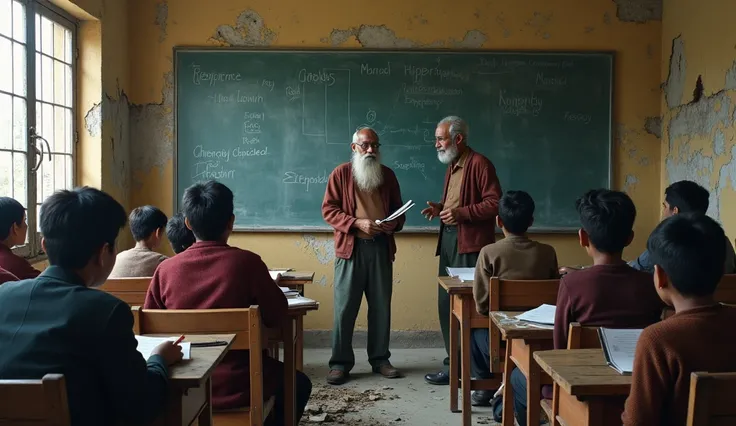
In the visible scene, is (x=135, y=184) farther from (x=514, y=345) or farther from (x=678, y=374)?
(x=678, y=374)

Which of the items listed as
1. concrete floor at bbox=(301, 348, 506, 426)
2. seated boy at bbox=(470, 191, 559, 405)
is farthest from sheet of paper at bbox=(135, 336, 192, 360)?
concrete floor at bbox=(301, 348, 506, 426)

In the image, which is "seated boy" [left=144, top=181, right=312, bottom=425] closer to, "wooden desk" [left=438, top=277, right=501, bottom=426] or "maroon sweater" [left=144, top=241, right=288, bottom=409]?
"maroon sweater" [left=144, top=241, right=288, bottom=409]

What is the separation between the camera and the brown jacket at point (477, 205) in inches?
182

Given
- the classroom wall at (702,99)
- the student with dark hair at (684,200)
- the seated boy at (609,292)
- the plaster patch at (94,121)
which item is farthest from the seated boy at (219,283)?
the classroom wall at (702,99)

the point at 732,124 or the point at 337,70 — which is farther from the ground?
the point at 337,70

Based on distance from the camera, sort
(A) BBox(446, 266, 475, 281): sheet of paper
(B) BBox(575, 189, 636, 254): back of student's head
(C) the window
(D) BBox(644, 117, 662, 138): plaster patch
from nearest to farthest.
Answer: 1. (B) BBox(575, 189, 636, 254): back of student's head
2. (A) BBox(446, 266, 475, 281): sheet of paper
3. (C) the window
4. (D) BBox(644, 117, 662, 138): plaster patch

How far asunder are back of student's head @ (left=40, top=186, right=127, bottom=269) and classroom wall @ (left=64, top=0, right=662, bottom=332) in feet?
13.2

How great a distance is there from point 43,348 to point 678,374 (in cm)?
139

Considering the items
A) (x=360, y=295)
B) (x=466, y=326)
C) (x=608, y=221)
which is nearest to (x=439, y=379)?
(x=360, y=295)

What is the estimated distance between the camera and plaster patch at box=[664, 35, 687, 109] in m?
5.38

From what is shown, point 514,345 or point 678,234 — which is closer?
point 678,234

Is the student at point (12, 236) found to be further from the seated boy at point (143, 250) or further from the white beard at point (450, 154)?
the white beard at point (450, 154)

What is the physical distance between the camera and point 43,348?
5.06 feet

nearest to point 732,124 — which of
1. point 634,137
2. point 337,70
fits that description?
point 634,137
